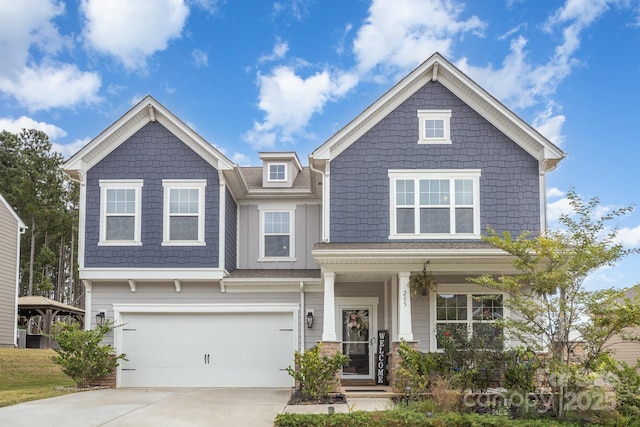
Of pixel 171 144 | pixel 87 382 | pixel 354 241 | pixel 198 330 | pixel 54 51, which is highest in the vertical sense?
pixel 54 51

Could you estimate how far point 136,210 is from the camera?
58.0 feet

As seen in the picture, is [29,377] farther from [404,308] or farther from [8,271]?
[404,308]

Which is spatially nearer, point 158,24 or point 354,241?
point 354,241

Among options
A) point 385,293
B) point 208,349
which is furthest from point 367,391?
point 208,349

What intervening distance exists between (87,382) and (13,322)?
1181 cm

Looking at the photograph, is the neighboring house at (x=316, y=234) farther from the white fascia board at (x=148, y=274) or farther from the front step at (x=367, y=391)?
the front step at (x=367, y=391)

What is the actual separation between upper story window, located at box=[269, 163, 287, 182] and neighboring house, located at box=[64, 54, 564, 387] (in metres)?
0.66

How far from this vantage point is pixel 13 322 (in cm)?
2667

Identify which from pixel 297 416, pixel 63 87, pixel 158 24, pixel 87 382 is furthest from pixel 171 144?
pixel 63 87

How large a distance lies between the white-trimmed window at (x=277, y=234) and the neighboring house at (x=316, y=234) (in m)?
0.06

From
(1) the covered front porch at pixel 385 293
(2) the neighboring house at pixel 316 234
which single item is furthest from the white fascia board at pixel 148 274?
(1) the covered front porch at pixel 385 293

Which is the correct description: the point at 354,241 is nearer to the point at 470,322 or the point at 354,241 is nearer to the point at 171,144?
the point at 470,322

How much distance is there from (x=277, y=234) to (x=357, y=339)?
12.6 feet

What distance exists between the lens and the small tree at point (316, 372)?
47.3 feet
